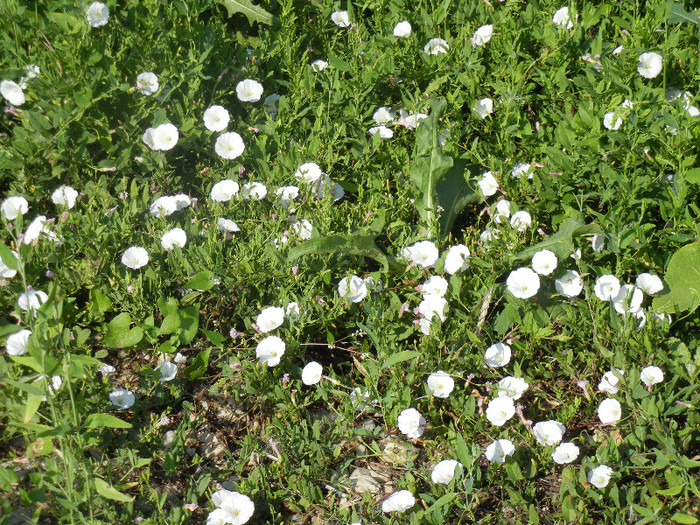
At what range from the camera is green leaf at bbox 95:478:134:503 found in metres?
2.08

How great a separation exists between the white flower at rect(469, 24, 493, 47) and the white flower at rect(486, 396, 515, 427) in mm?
1819

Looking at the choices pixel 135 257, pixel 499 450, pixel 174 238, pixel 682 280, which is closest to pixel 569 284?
pixel 682 280

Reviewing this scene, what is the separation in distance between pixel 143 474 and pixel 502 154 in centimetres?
196

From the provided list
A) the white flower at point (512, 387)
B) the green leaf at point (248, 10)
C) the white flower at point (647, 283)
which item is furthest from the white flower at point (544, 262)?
the green leaf at point (248, 10)

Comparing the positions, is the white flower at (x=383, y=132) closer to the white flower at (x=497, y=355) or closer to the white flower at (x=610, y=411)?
the white flower at (x=497, y=355)

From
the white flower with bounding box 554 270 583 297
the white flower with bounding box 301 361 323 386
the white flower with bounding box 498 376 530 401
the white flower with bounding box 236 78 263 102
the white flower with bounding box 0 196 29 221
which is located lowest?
the white flower with bounding box 498 376 530 401

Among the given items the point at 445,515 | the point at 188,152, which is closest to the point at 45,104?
the point at 188,152

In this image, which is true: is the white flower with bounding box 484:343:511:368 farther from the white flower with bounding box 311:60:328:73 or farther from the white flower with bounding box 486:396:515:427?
the white flower with bounding box 311:60:328:73

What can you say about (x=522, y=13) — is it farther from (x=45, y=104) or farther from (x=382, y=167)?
(x=45, y=104)

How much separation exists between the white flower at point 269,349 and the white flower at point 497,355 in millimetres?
718

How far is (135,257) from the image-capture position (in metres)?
2.80

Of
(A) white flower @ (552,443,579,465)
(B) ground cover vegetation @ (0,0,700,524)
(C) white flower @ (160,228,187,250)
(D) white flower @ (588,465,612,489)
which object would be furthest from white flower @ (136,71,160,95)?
(D) white flower @ (588,465,612,489)

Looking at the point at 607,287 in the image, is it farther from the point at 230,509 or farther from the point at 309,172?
the point at 230,509

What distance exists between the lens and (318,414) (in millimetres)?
2650
